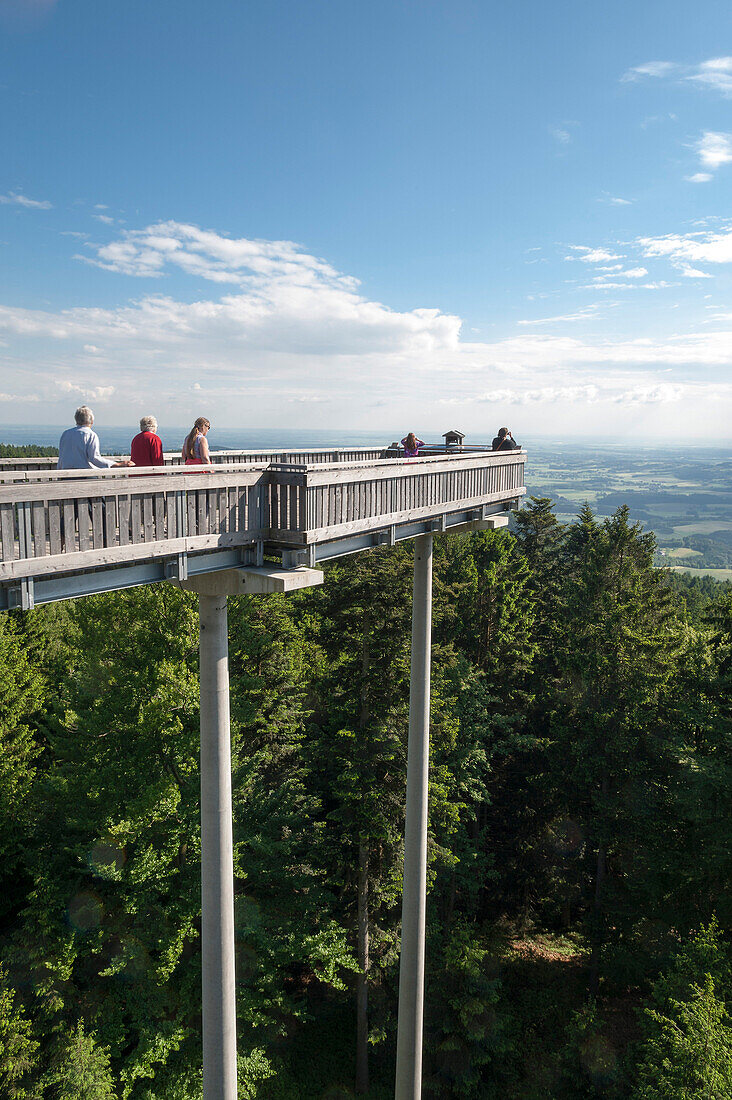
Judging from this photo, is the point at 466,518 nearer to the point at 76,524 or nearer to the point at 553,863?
the point at 76,524

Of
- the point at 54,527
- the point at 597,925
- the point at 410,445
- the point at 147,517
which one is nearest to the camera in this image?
the point at 54,527

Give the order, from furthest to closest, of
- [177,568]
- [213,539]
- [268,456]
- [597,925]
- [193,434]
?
1. [597,925]
2. [268,456]
3. [193,434]
4. [213,539]
5. [177,568]

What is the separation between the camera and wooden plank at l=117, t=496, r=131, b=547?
5.23 metres

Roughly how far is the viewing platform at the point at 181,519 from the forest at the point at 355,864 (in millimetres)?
8386

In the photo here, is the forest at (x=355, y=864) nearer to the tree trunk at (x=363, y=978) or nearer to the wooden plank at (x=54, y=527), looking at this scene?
the tree trunk at (x=363, y=978)

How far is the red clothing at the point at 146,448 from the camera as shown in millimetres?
6805

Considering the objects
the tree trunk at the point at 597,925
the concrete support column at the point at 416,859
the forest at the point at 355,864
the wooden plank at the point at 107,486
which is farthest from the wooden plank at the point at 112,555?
the tree trunk at the point at 597,925

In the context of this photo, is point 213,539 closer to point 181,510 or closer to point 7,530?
point 181,510

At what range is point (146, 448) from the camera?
685cm

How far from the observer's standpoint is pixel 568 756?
24578 mm

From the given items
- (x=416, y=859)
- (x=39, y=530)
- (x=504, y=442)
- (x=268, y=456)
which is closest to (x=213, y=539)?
(x=39, y=530)

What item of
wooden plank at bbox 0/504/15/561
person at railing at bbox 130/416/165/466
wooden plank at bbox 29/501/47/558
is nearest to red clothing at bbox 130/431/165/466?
person at railing at bbox 130/416/165/466

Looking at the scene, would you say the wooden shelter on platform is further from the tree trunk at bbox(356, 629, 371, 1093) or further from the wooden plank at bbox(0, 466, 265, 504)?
the tree trunk at bbox(356, 629, 371, 1093)

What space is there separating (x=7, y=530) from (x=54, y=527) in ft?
1.18
